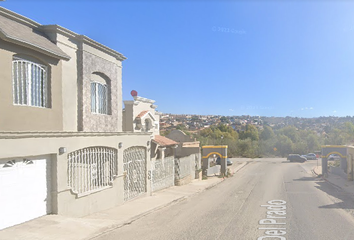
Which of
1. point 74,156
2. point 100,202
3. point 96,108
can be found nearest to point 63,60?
point 96,108

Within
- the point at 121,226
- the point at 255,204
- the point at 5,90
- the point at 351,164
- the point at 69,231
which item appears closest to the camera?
the point at 69,231

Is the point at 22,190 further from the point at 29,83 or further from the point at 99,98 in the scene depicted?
the point at 99,98

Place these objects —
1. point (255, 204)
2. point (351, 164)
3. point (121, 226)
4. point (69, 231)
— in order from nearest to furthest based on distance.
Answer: point (69, 231)
point (121, 226)
point (255, 204)
point (351, 164)

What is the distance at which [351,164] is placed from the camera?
2616cm

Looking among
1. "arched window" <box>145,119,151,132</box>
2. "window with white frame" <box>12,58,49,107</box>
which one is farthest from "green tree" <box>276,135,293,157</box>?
"window with white frame" <box>12,58,49,107</box>

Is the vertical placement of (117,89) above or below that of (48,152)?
above

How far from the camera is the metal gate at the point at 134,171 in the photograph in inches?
543

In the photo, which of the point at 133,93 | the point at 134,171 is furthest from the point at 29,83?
the point at 133,93

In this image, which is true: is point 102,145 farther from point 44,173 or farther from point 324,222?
point 324,222

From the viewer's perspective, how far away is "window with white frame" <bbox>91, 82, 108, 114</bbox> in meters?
14.1

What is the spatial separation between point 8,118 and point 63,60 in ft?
12.1

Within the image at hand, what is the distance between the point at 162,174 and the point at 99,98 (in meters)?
6.64

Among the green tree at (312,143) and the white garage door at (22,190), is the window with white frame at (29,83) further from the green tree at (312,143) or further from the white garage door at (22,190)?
the green tree at (312,143)

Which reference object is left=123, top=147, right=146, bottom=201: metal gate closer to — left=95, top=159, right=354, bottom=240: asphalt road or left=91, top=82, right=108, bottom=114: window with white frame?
left=95, top=159, right=354, bottom=240: asphalt road
